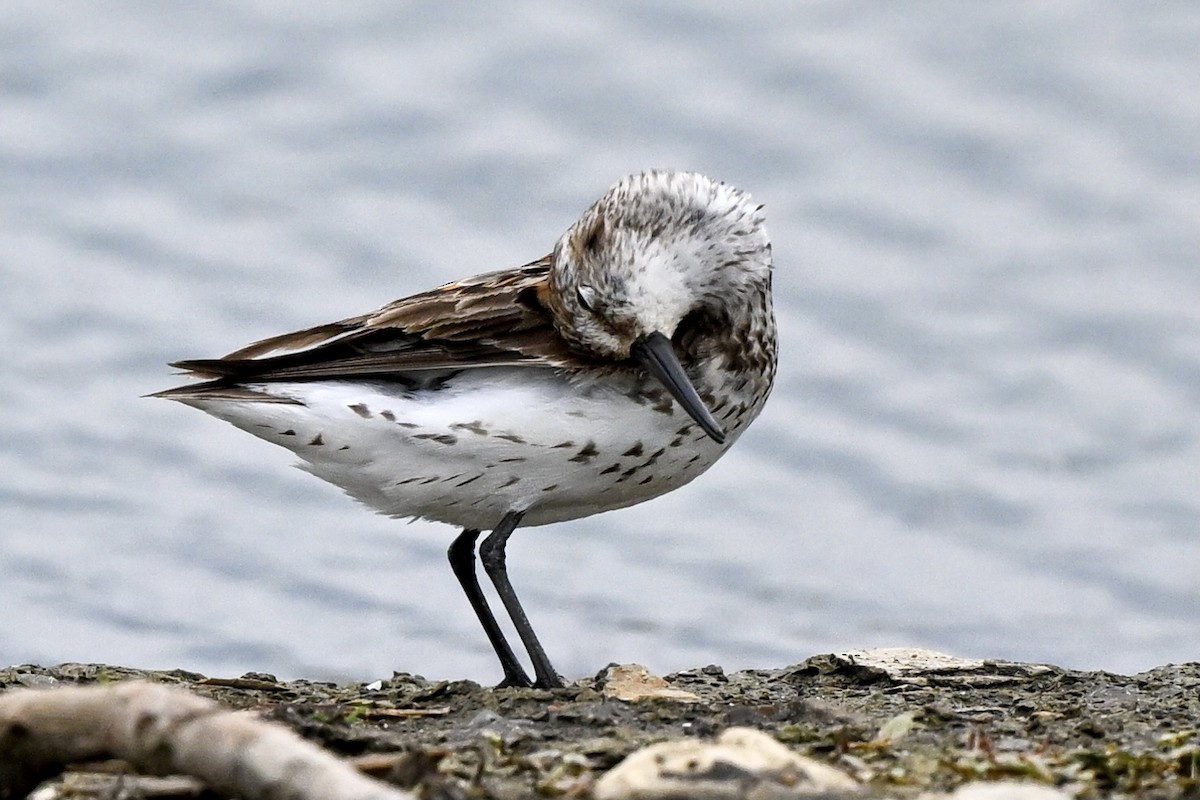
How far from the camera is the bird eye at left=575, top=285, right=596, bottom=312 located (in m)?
6.07

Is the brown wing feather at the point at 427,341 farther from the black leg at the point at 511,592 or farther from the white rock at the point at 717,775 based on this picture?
the white rock at the point at 717,775

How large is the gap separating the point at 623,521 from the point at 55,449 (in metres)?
3.10

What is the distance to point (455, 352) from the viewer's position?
641cm

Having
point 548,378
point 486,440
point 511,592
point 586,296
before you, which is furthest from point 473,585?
point 586,296

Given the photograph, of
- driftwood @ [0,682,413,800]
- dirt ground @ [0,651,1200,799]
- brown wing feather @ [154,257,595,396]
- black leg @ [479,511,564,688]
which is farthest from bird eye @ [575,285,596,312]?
driftwood @ [0,682,413,800]

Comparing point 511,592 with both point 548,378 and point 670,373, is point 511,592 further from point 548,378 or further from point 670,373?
point 670,373

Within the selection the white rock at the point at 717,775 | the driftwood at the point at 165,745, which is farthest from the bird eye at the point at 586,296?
the driftwood at the point at 165,745

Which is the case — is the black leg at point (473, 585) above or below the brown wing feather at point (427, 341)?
below

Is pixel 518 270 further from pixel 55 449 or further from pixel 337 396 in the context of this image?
pixel 55 449

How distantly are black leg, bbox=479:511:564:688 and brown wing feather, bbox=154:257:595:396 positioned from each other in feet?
1.87

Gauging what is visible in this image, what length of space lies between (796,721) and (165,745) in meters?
2.29

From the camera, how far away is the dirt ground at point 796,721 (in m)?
4.34

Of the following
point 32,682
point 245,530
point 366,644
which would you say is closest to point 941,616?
point 366,644

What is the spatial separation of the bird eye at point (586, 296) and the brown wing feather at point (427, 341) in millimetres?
182
